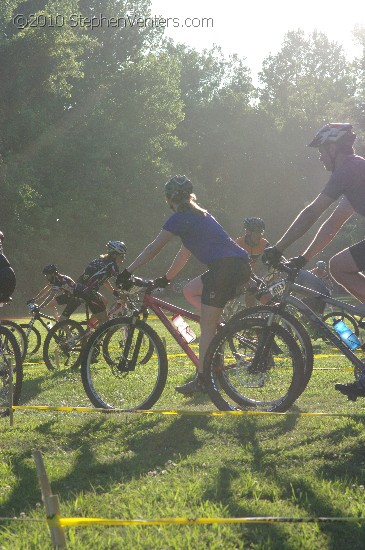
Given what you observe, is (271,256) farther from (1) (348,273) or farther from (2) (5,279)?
(2) (5,279)

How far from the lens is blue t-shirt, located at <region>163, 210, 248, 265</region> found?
24.8 ft

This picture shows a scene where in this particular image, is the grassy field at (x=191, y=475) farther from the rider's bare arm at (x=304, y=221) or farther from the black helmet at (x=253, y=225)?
the black helmet at (x=253, y=225)

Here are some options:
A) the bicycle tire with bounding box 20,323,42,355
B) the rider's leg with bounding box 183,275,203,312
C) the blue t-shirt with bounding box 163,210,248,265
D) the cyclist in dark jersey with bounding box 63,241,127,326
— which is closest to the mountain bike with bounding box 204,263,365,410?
the blue t-shirt with bounding box 163,210,248,265

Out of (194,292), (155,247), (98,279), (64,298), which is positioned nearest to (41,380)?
(98,279)

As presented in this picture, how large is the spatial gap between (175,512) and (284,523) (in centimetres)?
58

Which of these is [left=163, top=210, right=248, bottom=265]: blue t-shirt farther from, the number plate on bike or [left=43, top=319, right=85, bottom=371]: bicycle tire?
[left=43, top=319, right=85, bottom=371]: bicycle tire

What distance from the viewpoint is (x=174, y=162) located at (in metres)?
58.8

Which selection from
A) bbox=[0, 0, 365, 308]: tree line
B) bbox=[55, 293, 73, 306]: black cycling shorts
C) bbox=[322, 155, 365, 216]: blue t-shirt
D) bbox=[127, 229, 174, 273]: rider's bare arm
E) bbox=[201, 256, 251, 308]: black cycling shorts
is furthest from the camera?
bbox=[0, 0, 365, 308]: tree line

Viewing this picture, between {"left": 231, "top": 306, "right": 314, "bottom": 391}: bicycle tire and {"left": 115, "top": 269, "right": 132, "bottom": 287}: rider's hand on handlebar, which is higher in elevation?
{"left": 115, "top": 269, "right": 132, "bottom": 287}: rider's hand on handlebar

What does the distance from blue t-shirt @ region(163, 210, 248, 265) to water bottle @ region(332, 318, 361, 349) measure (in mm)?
1101

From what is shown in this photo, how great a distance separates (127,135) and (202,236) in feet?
138

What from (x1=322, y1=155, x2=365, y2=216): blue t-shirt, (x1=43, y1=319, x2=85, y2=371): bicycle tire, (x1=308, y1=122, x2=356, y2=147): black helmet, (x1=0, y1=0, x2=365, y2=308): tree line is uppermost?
(x1=0, y1=0, x2=365, y2=308): tree line

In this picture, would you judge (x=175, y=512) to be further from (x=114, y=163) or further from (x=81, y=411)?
(x=114, y=163)

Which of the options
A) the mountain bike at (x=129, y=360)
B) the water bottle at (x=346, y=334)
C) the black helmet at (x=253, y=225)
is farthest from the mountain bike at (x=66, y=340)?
the water bottle at (x=346, y=334)
